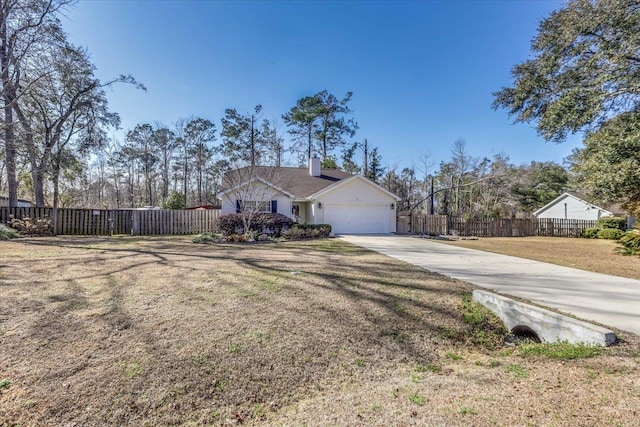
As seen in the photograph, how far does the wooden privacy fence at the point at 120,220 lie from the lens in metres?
15.1

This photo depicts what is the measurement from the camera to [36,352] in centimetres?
330

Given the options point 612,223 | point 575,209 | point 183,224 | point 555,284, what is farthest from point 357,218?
point 575,209

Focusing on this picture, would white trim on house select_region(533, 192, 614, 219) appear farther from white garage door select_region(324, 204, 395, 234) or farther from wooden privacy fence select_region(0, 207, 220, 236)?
wooden privacy fence select_region(0, 207, 220, 236)

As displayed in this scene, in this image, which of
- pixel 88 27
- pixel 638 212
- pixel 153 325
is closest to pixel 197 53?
pixel 88 27

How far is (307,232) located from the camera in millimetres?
15469

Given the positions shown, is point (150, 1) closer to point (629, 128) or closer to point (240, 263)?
point (240, 263)

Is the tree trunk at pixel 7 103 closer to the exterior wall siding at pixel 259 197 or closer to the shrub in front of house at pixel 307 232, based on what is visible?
the exterior wall siding at pixel 259 197

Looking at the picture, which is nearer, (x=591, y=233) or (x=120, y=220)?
(x=120, y=220)

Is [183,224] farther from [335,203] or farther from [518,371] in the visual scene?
[518,371]

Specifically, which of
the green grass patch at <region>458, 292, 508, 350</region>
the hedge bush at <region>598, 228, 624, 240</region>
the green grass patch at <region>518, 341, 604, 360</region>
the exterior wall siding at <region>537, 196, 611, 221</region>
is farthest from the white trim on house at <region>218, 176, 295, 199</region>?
the exterior wall siding at <region>537, 196, 611, 221</region>

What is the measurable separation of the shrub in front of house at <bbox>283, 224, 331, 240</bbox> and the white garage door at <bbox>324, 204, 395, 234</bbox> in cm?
224

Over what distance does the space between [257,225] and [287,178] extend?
5888mm

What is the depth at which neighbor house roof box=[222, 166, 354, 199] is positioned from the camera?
14.9 m

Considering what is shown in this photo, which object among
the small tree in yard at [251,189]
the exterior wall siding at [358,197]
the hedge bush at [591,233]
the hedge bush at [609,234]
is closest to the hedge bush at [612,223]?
the hedge bush at [591,233]
